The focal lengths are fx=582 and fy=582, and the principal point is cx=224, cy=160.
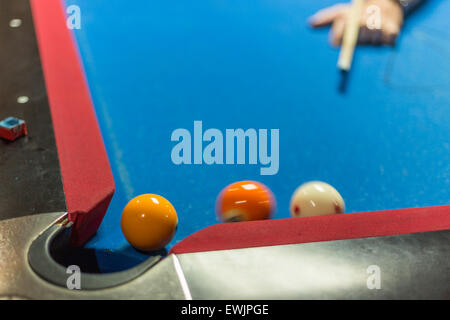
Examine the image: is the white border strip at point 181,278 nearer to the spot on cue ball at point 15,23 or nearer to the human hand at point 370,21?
the human hand at point 370,21

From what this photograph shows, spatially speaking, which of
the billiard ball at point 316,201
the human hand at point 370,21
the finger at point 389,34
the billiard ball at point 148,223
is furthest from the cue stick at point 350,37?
the billiard ball at point 148,223

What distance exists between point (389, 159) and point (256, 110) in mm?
584

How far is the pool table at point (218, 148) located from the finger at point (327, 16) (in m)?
0.05

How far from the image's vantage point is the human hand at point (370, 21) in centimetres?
290

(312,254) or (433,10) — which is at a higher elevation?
(433,10)

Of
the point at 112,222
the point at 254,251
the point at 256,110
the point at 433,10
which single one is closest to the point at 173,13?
the point at 256,110

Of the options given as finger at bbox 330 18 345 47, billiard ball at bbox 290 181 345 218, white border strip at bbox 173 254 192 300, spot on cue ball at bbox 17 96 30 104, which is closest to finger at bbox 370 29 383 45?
finger at bbox 330 18 345 47

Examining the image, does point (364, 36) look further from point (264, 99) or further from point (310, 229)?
point (310, 229)

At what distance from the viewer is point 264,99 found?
2473 millimetres

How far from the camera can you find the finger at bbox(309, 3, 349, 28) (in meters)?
3.00

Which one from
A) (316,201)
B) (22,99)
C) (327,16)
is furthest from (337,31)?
(22,99)

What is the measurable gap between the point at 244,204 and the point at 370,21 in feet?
5.24

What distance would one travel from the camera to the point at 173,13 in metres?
3.20

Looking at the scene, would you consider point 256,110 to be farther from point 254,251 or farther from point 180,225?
point 254,251
